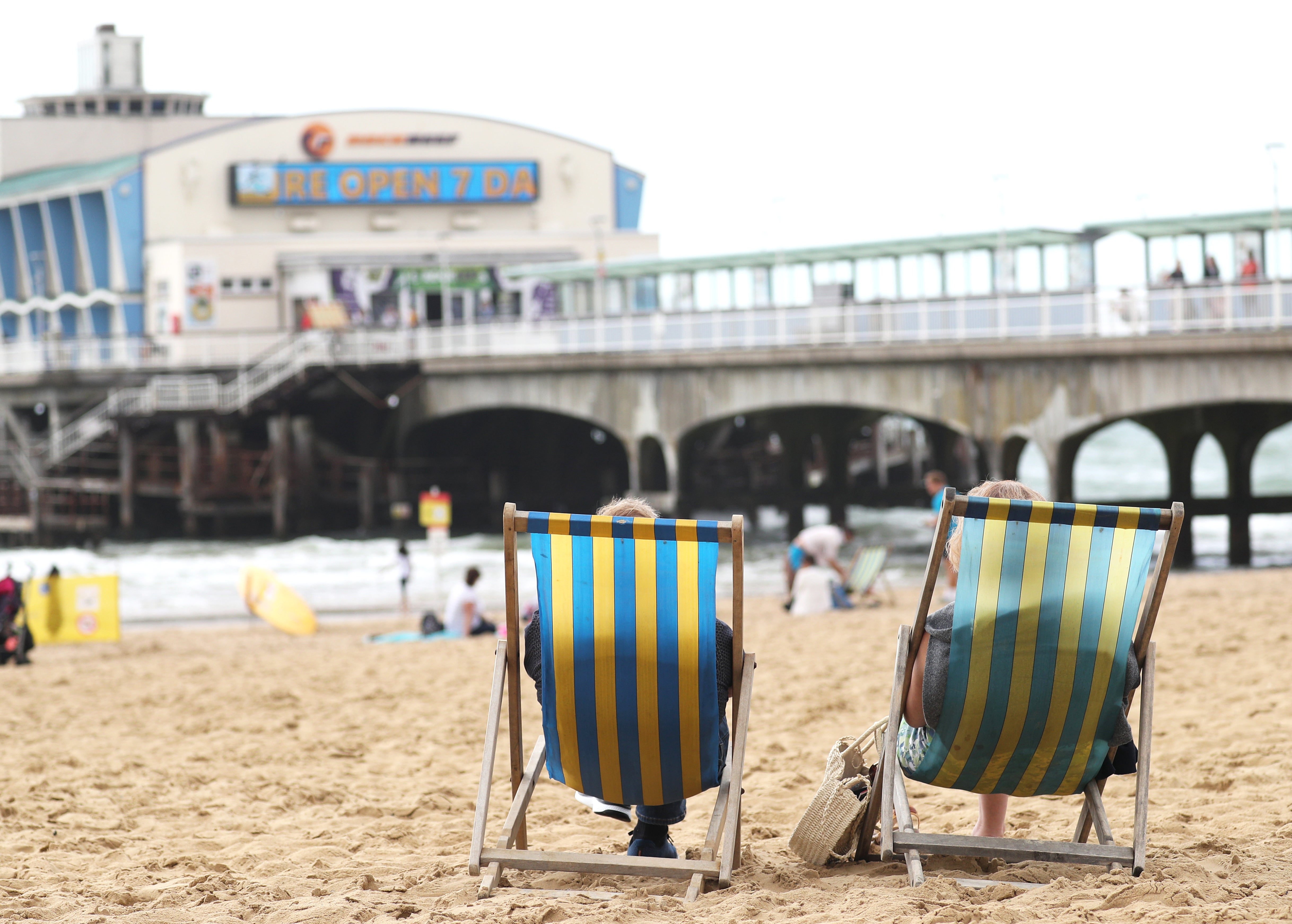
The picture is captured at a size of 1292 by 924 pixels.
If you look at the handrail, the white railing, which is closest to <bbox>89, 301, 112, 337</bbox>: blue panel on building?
the white railing

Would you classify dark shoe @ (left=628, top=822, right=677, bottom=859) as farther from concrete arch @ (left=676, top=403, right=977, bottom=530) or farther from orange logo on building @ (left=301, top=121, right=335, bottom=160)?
orange logo on building @ (left=301, top=121, right=335, bottom=160)

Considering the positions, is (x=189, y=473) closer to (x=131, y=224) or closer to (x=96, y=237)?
(x=131, y=224)

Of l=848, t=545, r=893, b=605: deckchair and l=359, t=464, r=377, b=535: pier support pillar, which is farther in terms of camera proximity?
l=359, t=464, r=377, b=535: pier support pillar

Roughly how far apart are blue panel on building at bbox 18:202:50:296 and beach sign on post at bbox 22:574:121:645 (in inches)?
1332

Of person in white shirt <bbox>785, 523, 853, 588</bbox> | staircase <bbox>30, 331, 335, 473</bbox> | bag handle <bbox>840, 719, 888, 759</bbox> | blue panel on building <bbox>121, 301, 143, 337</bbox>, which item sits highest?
blue panel on building <bbox>121, 301, 143, 337</bbox>

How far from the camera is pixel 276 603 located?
1759 cm

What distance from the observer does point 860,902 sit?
3.82 metres

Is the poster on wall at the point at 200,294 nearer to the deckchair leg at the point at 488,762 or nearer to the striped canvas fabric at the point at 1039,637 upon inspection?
the deckchair leg at the point at 488,762

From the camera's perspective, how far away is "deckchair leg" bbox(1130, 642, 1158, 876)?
3.96 m

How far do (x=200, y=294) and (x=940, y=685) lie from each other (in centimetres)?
3910

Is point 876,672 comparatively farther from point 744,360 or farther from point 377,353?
point 377,353

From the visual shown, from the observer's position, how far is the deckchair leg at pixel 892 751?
400 cm

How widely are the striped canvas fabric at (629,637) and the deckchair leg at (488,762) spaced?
0.62ft

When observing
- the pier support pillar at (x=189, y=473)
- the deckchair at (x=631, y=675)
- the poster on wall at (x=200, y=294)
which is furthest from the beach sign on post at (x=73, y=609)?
the poster on wall at (x=200, y=294)
